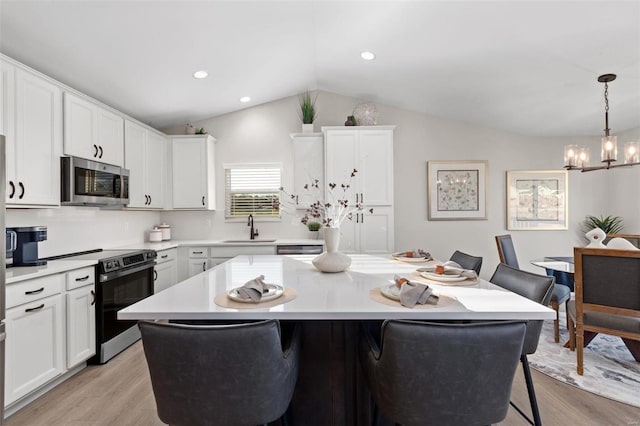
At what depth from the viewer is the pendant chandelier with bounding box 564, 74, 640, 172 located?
275cm

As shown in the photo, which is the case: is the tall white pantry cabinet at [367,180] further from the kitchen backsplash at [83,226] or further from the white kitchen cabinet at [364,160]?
the kitchen backsplash at [83,226]

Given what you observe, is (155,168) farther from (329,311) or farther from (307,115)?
(329,311)

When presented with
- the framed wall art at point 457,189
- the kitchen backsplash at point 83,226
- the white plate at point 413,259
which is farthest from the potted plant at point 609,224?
the kitchen backsplash at point 83,226

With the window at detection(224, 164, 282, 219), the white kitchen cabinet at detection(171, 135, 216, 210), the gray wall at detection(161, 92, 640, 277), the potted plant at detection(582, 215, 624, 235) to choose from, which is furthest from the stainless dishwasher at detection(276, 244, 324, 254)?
the potted plant at detection(582, 215, 624, 235)

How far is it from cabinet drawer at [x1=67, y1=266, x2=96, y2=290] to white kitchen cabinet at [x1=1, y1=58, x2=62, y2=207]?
586 mm

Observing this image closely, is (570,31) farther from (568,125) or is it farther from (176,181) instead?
(176,181)

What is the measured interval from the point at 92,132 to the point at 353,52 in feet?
8.88

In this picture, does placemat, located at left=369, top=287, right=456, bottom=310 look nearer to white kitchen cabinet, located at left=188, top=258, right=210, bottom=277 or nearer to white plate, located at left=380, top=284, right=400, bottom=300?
white plate, located at left=380, top=284, right=400, bottom=300

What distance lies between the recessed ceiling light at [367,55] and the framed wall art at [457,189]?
1816mm

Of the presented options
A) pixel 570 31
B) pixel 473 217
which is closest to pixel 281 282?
pixel 570 31

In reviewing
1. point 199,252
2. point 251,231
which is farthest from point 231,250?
point 251,231

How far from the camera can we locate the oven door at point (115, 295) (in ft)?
9.11

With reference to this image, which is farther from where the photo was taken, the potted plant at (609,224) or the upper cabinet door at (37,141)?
the potted plant at (609,224)

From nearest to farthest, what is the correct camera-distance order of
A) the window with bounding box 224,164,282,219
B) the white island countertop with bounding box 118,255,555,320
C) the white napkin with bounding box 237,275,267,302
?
the white island countertop with bounding box 118,255,555,320 < the white napkin with bounding box 237,275,267,302 < the window with bounding box 224,164,282,219
